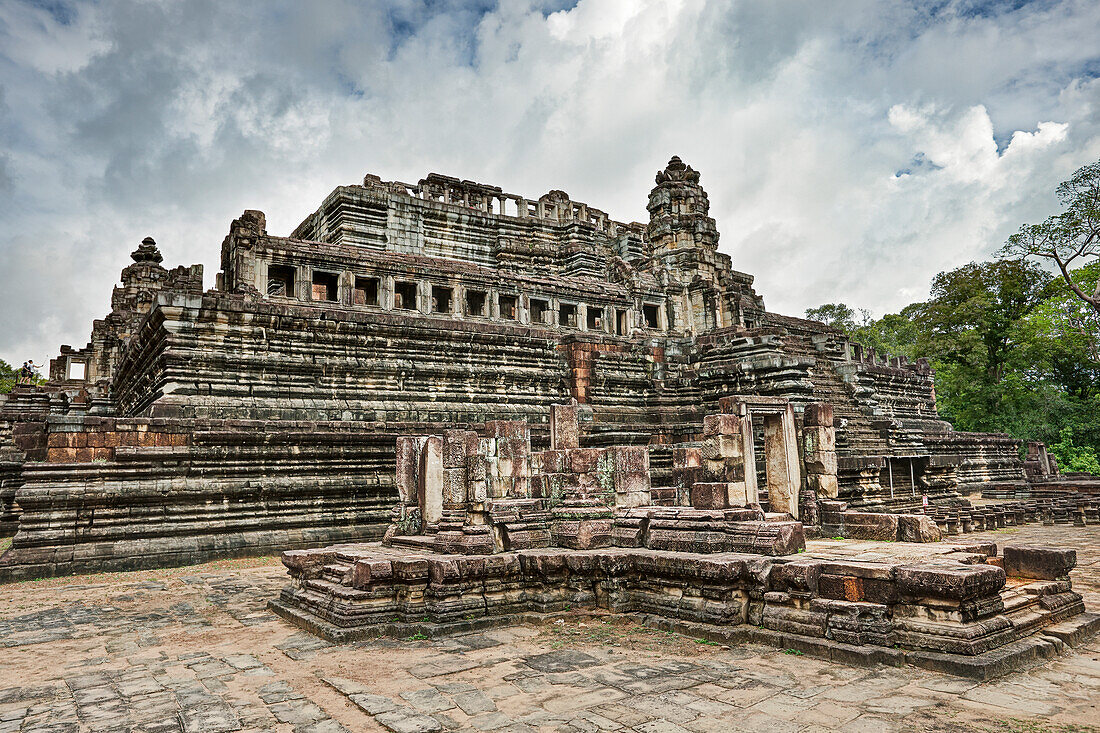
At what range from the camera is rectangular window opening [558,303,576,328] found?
2309 centimetres

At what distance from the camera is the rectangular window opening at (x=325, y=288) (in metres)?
20.4

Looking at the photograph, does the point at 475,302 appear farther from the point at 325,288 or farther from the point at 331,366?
the point at 331,366

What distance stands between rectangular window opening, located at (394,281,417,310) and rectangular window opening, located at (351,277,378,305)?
0.62 meters

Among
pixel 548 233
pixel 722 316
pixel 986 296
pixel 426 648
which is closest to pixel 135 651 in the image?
pixel 426 648

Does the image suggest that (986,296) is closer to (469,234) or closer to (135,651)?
(469,234)

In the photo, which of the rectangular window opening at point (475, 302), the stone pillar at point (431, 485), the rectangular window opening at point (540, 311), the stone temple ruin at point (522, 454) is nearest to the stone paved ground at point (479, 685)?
the stone temple ruin at point (522, 454)

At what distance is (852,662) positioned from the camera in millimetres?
6262

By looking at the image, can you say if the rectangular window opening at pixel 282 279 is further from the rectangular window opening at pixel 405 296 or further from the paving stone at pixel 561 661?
the paving stone at pixel 561 661

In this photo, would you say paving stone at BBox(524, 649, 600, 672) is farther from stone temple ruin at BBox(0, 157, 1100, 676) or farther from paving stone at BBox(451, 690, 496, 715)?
stone temple ruin at BBox(0, 157, 1100, 676)

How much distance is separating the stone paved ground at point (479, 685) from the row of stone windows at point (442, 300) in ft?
42.3

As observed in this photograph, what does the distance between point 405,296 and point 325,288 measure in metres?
2.38

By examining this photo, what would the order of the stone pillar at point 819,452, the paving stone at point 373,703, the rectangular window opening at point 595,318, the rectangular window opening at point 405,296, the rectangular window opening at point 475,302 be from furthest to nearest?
1. the rectangular window opening at point 595,318
2. the rectangular window opening at point 475,302
3. the rectangular window opening at point 405,296
4. the stone pillar at point 819,452
5. the paving stone at point 373,703

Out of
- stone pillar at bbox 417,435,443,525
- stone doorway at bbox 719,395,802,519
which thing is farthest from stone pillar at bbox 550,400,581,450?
stone doorway at bbox 719,395,802,519

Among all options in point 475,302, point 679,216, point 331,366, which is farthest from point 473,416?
point 679,216
